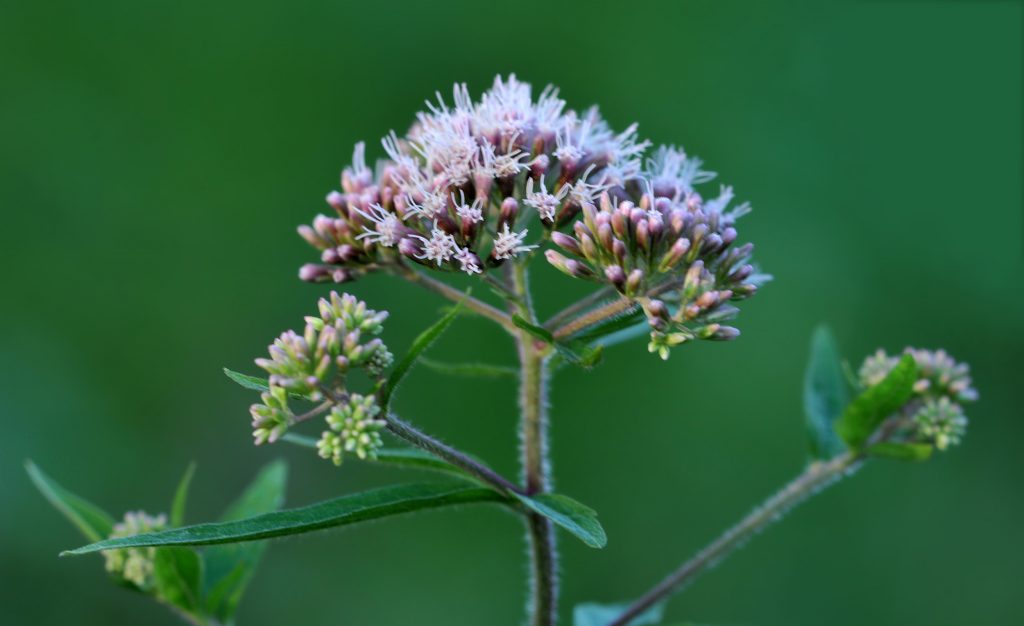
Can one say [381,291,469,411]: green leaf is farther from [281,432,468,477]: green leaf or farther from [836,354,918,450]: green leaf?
[836,354,918,450]: green leaf

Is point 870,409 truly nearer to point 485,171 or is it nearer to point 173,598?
point 485,171

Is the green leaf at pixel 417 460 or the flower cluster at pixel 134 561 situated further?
the flower cluster at pixel 134 561

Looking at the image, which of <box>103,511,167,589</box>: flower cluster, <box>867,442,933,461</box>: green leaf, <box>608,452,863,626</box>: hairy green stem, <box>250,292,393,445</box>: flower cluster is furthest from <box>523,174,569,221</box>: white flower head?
<box>103,511,167,589</box>: flower cluster

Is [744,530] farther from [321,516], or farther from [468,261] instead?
[321,516]

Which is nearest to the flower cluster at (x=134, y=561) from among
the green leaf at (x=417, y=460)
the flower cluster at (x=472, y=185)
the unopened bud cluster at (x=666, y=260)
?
the green leaf at (x=417, y=460)

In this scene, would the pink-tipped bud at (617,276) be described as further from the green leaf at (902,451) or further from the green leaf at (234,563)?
the green leaf at (234,563)

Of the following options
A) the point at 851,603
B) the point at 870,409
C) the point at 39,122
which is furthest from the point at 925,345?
the point at 39,122
